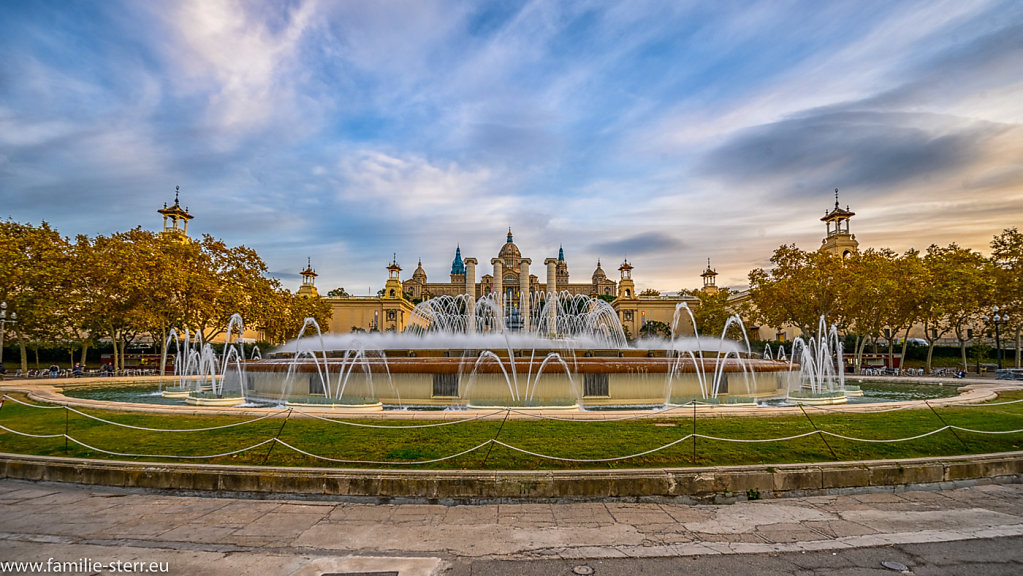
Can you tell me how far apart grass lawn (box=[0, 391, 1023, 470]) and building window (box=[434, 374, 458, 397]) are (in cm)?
323

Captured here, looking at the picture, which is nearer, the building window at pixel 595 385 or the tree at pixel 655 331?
the building window at pixel 595 385

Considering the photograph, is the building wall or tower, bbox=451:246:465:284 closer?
the building wall

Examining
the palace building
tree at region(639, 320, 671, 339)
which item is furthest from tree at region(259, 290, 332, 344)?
tree at region(639, 320, 671, 339)

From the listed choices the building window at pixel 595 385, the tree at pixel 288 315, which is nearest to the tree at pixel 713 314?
the tree at pixel 288 315

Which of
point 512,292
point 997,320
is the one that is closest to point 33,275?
point 997,320

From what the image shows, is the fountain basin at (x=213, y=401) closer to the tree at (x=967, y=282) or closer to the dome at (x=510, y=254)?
the tree at (x=967, y=282)

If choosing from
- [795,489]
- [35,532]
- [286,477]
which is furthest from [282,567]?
[795,489]

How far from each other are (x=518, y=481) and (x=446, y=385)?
6.99 meters

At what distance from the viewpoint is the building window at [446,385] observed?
12789mm

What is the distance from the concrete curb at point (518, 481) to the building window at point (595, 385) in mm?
6572

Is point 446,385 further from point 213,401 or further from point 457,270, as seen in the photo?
point 457,270

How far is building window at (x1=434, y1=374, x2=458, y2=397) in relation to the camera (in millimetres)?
12789

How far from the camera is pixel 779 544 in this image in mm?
4809

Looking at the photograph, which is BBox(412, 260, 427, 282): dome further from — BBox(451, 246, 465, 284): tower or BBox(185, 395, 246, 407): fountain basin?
BBox(185, 395, 246, 407): fountain basin
